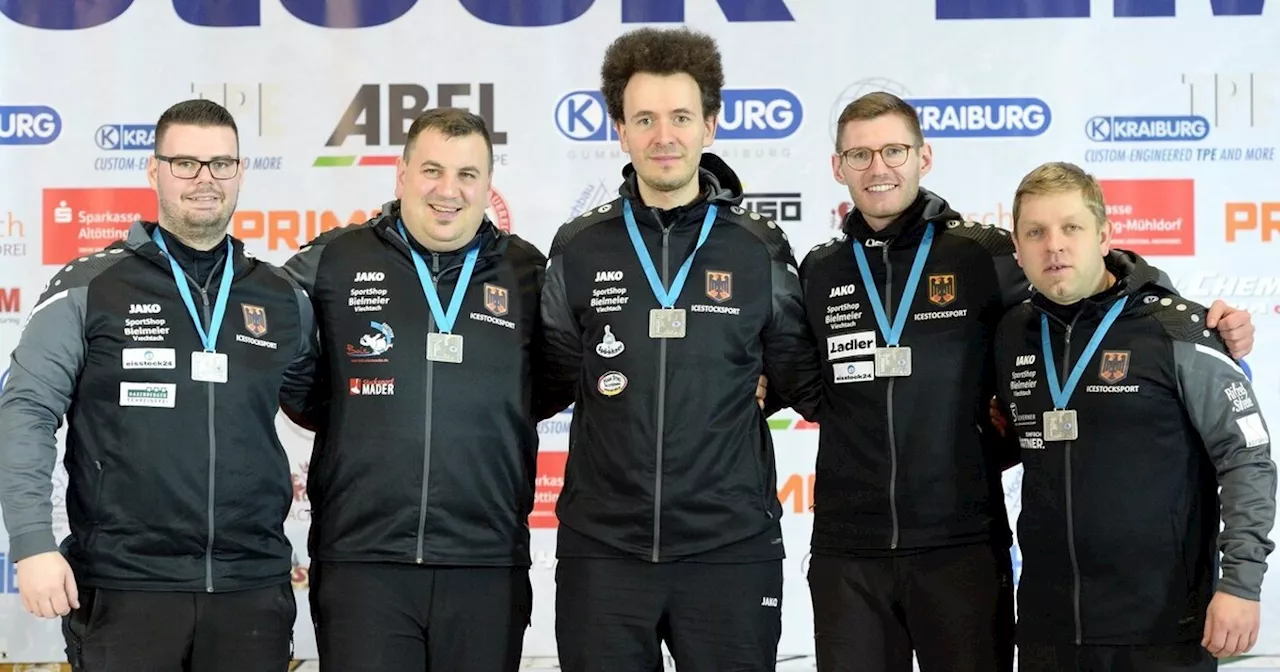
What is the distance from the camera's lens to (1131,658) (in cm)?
276

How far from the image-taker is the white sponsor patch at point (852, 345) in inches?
120

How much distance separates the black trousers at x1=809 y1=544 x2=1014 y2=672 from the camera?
294cm

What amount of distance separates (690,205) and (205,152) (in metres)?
1.19

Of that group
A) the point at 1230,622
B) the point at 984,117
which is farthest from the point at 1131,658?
the point at 984,117

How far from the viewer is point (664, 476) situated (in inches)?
112

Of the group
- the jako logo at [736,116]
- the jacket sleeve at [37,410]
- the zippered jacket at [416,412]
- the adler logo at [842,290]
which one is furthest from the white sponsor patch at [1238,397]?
the jacket sleeve at [37,410]

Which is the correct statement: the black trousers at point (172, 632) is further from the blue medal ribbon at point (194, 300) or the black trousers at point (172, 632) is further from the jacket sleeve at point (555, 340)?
the jacket sleeve at point (555, 340)

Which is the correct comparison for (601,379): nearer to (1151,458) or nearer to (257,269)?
(257,269)

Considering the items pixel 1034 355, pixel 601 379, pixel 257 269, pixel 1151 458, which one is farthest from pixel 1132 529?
pixel 257 269

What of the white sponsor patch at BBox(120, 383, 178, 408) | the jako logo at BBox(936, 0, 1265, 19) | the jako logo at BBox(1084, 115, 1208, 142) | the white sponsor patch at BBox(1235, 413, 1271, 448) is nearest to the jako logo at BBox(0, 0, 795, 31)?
the jako logo at BBox(936, 0, 1265, 19)

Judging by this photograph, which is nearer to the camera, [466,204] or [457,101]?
[466,204]

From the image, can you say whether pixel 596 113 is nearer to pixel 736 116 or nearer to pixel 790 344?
pixel 736 116

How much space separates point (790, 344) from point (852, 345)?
0.16 meters

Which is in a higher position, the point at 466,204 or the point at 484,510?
the point at 466,204
